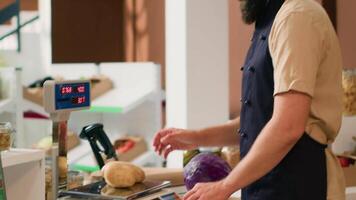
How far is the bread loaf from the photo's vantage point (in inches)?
62.2

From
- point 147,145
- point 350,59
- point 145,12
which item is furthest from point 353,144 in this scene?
Result: point 145,12

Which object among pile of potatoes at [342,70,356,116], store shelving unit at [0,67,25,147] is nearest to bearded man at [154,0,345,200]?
pile of potatoes at [342,70,356,116]

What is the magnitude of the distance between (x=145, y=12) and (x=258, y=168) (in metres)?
4.09

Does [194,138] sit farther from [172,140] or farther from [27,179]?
[27,179]

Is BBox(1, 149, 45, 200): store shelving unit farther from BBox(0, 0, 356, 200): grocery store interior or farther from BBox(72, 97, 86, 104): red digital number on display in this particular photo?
BBox(72, 97, 86, 104): red digital number on display

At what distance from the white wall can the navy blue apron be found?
1503mm

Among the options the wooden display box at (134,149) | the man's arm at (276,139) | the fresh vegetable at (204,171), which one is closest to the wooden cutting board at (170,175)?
the fresh vegetable at (204,171)

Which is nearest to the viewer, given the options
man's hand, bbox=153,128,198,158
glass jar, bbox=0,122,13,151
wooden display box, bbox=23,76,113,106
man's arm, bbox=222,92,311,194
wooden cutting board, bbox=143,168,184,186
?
man's arm, bbox=222,92,311,194

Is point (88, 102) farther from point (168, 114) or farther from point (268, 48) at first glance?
point (168, 114)

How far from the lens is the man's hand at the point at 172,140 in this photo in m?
1.80

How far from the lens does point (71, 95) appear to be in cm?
158

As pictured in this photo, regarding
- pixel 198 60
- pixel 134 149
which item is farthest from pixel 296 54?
pixel 134 149

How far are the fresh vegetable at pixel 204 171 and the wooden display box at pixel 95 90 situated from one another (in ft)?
8.65

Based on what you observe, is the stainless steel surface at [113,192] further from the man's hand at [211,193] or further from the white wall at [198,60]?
the white wall at [198,60]
